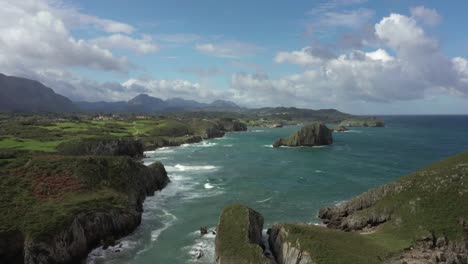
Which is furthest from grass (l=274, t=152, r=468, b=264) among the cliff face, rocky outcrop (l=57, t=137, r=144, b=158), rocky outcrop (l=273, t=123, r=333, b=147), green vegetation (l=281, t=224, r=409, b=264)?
rocky outcrop (l=273, t=123, r=333, b=147)

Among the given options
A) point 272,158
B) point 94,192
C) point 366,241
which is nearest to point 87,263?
point 94,192

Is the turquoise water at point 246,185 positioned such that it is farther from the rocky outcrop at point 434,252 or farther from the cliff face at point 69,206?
the rocky outcrop at point 434,252

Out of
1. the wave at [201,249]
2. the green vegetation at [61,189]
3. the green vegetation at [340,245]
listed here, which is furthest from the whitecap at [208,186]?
the green vegetation at [340,245]

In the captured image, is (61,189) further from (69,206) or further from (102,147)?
(102,147)

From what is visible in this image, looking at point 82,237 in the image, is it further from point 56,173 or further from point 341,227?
point 341,227

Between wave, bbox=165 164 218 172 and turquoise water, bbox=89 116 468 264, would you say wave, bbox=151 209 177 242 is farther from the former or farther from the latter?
wave, bbox=165 164 218 172
